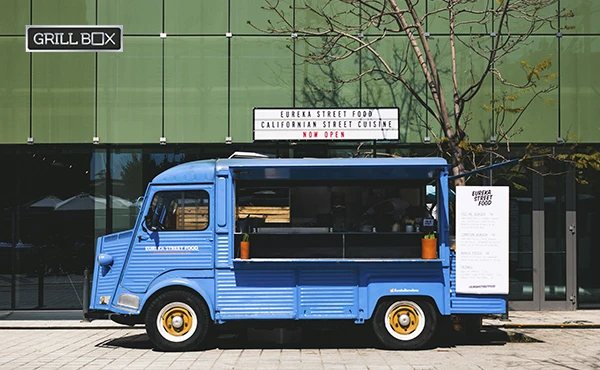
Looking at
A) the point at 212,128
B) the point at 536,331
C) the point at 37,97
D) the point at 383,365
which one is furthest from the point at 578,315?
the point at 37,97

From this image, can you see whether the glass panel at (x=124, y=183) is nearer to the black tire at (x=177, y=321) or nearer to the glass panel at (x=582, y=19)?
the black tire at (x=177, y=321)

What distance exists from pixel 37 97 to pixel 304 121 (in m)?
5.63

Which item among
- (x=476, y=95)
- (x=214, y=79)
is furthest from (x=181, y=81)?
(x=476, y=95)

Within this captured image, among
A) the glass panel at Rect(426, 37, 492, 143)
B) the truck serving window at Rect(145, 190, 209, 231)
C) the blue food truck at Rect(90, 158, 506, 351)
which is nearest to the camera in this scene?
the blue food truck at Rect(90, 158, 506, 351)

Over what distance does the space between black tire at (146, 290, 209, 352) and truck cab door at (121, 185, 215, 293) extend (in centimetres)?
38

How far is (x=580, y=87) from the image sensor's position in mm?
16953

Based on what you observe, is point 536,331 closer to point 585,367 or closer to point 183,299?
point 585,367

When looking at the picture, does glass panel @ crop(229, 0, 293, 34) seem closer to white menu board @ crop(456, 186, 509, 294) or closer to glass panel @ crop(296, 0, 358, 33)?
glass panel @ crop(296, 0, 358, 33)

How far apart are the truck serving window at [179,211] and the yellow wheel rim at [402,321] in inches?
125

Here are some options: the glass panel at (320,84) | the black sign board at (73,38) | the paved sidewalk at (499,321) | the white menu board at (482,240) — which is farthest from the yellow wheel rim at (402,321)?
the black sign board at (73,38)

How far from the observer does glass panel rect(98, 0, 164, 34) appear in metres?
17.0

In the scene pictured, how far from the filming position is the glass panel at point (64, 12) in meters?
17.0

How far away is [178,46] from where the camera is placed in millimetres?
17000

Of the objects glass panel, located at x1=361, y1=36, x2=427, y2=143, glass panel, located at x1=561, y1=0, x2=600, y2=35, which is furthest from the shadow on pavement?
glass panel, located at x1=561, y1=0, x2=600, y2=35
